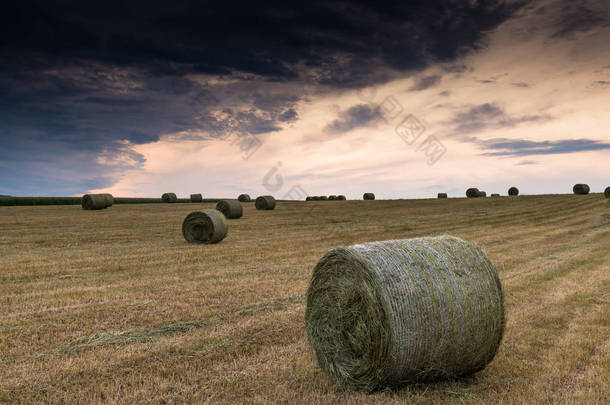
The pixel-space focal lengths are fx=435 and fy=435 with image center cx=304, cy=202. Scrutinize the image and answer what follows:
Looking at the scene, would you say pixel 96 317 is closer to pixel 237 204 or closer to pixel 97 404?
pixel 97 404

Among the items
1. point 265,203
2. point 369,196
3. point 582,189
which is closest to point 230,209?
point 265,203

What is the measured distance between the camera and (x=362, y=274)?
509cm

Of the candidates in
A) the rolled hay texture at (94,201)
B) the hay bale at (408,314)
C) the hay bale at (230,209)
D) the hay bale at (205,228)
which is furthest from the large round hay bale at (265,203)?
the hay bale at (408,314)

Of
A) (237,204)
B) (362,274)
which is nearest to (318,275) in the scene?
Result: (362,274)

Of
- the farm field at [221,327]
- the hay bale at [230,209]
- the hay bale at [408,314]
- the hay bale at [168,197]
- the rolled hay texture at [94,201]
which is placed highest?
the hay bale at [168,197]

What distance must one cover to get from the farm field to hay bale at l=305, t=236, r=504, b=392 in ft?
0.85

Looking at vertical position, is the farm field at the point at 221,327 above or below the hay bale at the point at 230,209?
below

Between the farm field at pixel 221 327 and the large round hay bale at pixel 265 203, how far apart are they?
20.6 meters

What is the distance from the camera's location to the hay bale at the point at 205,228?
18.5 m

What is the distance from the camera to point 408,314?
15.5ft

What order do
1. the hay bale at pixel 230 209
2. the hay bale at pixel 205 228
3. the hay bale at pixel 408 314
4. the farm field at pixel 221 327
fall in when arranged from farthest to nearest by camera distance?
the hay bale at pixel 230 209
the hay bale at pixel 205 228
the farm field at pixel 221 327
the hay bale at pixel 408 314

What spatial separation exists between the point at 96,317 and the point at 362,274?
5394 millimetres

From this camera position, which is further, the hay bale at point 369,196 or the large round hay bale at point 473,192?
the hay bale at point 369,196

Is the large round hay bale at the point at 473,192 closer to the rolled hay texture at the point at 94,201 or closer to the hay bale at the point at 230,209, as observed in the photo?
the hay bale at the point at 230,209
